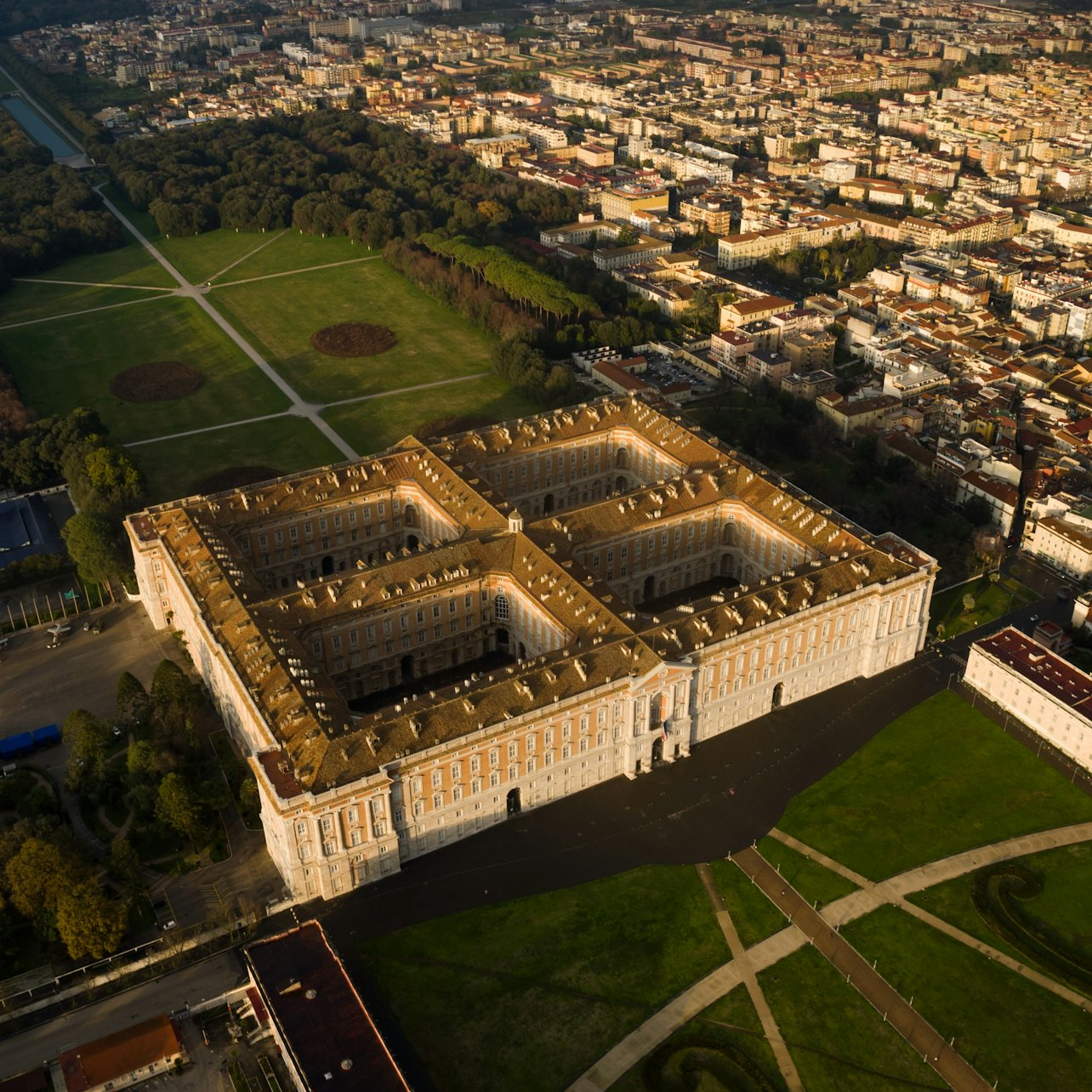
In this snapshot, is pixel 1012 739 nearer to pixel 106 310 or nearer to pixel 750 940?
pixel 750 940

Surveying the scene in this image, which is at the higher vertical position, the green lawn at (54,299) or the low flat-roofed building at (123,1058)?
the low flat-roofed building at (123,1058)

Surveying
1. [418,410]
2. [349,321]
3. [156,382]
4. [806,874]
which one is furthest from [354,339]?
[806,874]

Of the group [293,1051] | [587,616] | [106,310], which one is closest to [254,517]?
[587,616]

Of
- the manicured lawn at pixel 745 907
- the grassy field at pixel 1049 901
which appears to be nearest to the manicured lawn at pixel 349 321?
the manicured lawn at pixel 745 907

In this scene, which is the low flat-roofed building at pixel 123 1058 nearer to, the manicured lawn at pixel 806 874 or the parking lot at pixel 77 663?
the parking lot at pixel 77 663

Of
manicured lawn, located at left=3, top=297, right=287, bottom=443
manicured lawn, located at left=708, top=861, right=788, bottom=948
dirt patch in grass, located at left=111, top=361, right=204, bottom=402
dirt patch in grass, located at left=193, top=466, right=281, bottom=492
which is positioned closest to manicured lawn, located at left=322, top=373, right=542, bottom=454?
manicured lawn, located at left=3, top=297, right=287, bottom=443

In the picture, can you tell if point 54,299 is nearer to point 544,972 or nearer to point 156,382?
point 156,382
